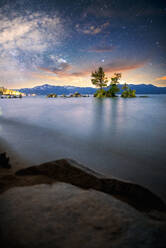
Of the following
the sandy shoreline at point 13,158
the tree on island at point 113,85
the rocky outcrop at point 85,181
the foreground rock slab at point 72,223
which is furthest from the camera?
the tree on island at point 113,85

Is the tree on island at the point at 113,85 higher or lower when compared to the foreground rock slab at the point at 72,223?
higher

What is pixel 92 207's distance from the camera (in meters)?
1.87

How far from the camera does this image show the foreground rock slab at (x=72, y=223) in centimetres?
132

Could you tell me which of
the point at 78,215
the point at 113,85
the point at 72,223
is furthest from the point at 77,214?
the point at 113,85

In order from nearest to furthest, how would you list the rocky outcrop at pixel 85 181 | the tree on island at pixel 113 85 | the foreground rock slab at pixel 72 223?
the foreground rock slab at pixel 72 223 → the rocky outcrop at pixel 85 181 → the tree on island at pixel 113 85

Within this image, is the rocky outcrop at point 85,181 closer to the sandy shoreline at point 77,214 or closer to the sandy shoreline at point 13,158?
the sandy shoreline at point 77,214

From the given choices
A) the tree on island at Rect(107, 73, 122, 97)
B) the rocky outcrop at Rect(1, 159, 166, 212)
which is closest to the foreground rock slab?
the rocky outcrop at Rect(1, 159, 166, 212)

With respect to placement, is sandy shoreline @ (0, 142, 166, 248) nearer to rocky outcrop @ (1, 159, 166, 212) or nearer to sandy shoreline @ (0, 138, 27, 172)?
rocky outcrop @ (1, 159, 166, 212)

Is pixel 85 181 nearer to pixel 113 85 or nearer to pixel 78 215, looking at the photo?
pixel 78 215

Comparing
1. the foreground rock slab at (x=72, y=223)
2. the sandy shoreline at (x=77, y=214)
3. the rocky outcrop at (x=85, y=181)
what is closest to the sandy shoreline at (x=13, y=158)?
the rocky outcrop at (x=85, y=181)

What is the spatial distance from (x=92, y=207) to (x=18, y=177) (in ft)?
6.53

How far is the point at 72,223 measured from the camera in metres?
1.58

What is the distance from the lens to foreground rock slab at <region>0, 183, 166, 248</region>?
1318 millimetres

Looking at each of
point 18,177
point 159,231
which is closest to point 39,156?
point 18,177
